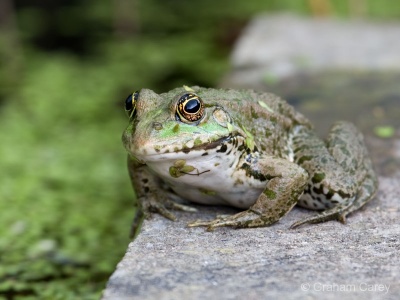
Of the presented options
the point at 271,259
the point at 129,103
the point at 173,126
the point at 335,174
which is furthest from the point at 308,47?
the point at 271,259

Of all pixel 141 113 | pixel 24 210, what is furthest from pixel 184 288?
pixel 24 210

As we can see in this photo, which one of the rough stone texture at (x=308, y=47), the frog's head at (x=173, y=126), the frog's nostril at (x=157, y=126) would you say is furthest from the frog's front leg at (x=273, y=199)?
the rough stone texture at (x=308, y=47)

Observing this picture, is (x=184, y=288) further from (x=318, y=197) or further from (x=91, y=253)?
(x=91, y=253)

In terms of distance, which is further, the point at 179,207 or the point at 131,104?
the point at 179,207

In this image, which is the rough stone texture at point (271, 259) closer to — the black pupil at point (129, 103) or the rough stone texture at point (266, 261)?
the rough stone texture at point (266, 261)

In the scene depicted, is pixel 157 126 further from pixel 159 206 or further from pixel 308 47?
pixel 308 47

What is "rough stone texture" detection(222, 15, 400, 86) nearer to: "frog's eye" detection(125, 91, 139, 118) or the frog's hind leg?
the frog's hind leg

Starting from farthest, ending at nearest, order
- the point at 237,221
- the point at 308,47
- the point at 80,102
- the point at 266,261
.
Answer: the point at 80,102 → the point at 308,47 → the point at 237,221 → the point at 266,261
